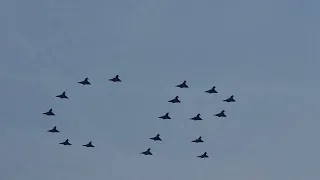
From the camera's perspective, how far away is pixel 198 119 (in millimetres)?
164625

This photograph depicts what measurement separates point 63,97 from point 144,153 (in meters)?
18.7

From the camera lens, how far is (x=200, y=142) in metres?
169

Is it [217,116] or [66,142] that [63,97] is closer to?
[66,142]

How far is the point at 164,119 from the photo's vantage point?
16438 centimetres

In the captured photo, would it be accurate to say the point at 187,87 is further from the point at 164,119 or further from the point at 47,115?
the point at 47,115

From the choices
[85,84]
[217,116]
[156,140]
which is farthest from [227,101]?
[85,84]

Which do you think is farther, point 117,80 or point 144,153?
point 144,153

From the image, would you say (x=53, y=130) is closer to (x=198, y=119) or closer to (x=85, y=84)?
(x=85, y=84)

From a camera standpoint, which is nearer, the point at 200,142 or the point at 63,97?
the point at 63,97

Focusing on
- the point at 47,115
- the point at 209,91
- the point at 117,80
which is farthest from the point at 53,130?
the point at 209,91

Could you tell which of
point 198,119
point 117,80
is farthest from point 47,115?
point 198,119

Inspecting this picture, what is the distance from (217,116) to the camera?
16538 cm

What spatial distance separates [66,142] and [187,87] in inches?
878

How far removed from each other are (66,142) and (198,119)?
Result: 71.9ft
